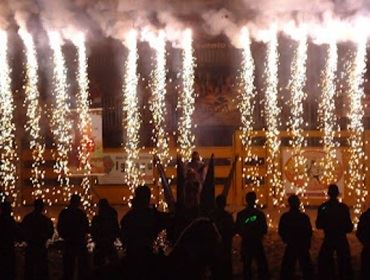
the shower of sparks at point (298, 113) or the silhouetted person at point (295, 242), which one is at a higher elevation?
the shower of sparks at point (298, 113)

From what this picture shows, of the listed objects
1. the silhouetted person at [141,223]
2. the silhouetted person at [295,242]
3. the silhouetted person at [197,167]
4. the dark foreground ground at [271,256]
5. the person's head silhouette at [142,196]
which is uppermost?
the silhouetted person at [197,167]

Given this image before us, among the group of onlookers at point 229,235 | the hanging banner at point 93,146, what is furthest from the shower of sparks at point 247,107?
the group of onlookers at point 229,235

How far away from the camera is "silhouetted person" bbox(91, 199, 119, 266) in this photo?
28.7 ft

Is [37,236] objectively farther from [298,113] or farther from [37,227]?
[298,113]

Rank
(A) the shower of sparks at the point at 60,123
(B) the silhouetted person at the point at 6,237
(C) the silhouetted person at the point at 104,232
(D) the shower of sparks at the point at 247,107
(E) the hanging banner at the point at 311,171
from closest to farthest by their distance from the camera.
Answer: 1. (B) the silhouetted person at the point at 6,237
2. (C) the silhouetted person at the point at 104,232
3. (E) the hanging banner at the point at 311,171
4. (D) the shower of sparks at the point at 247,107
5. (A) the shower of sparks at the point at 60,123

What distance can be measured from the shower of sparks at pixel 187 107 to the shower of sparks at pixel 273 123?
1848 millimetres

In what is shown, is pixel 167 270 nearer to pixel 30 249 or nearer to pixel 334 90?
pixel 30 249

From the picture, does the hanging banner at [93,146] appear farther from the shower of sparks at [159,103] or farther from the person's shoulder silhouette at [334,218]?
the person's shoulder silhouette at [334,218]

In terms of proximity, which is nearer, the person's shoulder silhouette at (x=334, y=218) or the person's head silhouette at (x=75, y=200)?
the person's shoulder silhouette at (x=334, y=218)

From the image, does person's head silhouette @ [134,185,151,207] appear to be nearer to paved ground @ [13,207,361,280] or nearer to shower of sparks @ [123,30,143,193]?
paved ground @ [13,207,361,280]

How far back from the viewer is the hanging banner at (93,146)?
13812mm

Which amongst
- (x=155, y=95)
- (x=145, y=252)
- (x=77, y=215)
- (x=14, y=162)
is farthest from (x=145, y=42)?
(x=145, y=252)

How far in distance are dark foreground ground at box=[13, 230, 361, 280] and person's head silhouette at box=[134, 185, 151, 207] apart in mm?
2484

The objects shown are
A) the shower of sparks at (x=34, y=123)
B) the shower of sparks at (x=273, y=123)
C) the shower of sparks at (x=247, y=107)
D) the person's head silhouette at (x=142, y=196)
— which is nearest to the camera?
the person's head silhouette at (x=142, y=196)
